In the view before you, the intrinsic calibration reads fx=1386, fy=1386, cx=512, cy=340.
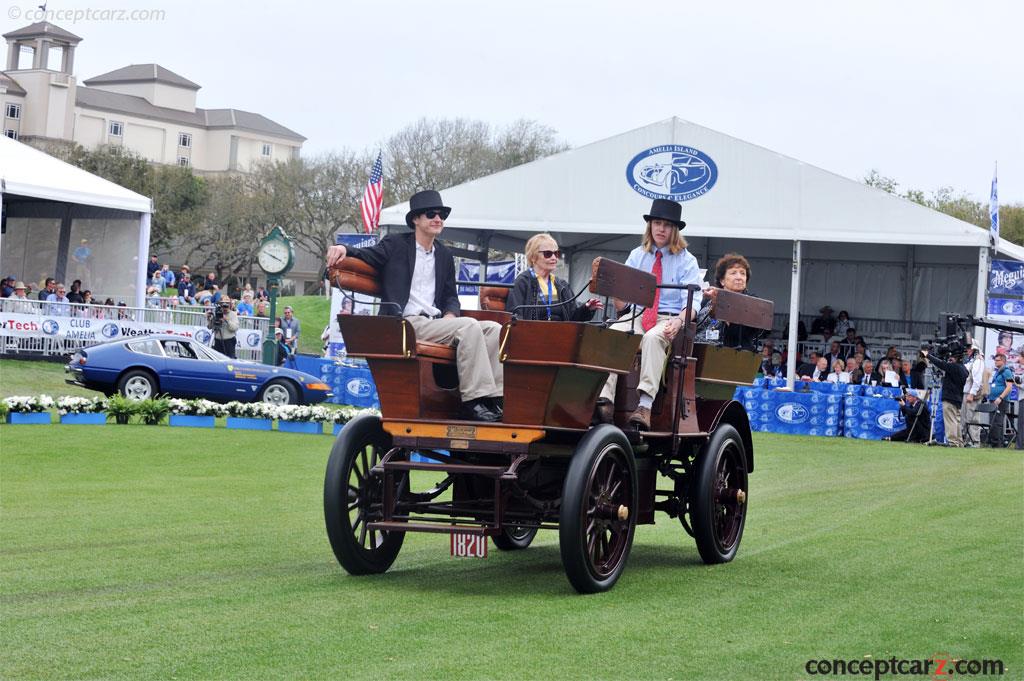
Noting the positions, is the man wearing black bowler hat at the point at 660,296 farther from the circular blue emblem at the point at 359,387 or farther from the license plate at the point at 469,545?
the circular blue emblem at the point at 359,387

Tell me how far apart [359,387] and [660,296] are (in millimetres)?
20732

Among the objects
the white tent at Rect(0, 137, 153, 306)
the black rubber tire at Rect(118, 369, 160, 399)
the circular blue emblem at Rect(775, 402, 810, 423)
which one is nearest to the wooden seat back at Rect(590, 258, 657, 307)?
the black rubber tire at Rect(118, 369, 160, 399)

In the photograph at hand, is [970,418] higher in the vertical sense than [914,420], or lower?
higher

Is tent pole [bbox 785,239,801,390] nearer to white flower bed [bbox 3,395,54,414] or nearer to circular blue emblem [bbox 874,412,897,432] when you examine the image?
→ circular blue emblem [bbox 874,412,897,432]

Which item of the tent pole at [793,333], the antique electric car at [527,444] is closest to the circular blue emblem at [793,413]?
the tent pole at [793,333]

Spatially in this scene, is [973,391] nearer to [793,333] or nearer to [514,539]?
[793,333]

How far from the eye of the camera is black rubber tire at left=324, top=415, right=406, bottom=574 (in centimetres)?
827

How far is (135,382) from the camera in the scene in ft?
82.8

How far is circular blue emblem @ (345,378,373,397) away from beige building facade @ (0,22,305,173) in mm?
66995

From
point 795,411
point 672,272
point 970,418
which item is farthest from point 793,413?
point 672,272

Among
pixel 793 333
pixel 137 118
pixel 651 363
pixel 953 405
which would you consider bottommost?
pixel 953 405

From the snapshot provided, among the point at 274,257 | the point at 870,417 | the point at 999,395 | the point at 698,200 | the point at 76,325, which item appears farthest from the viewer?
the point at 76,325

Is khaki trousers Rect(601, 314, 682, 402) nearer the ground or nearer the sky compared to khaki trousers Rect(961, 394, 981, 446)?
nearer the sky

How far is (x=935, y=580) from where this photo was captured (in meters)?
8.78
